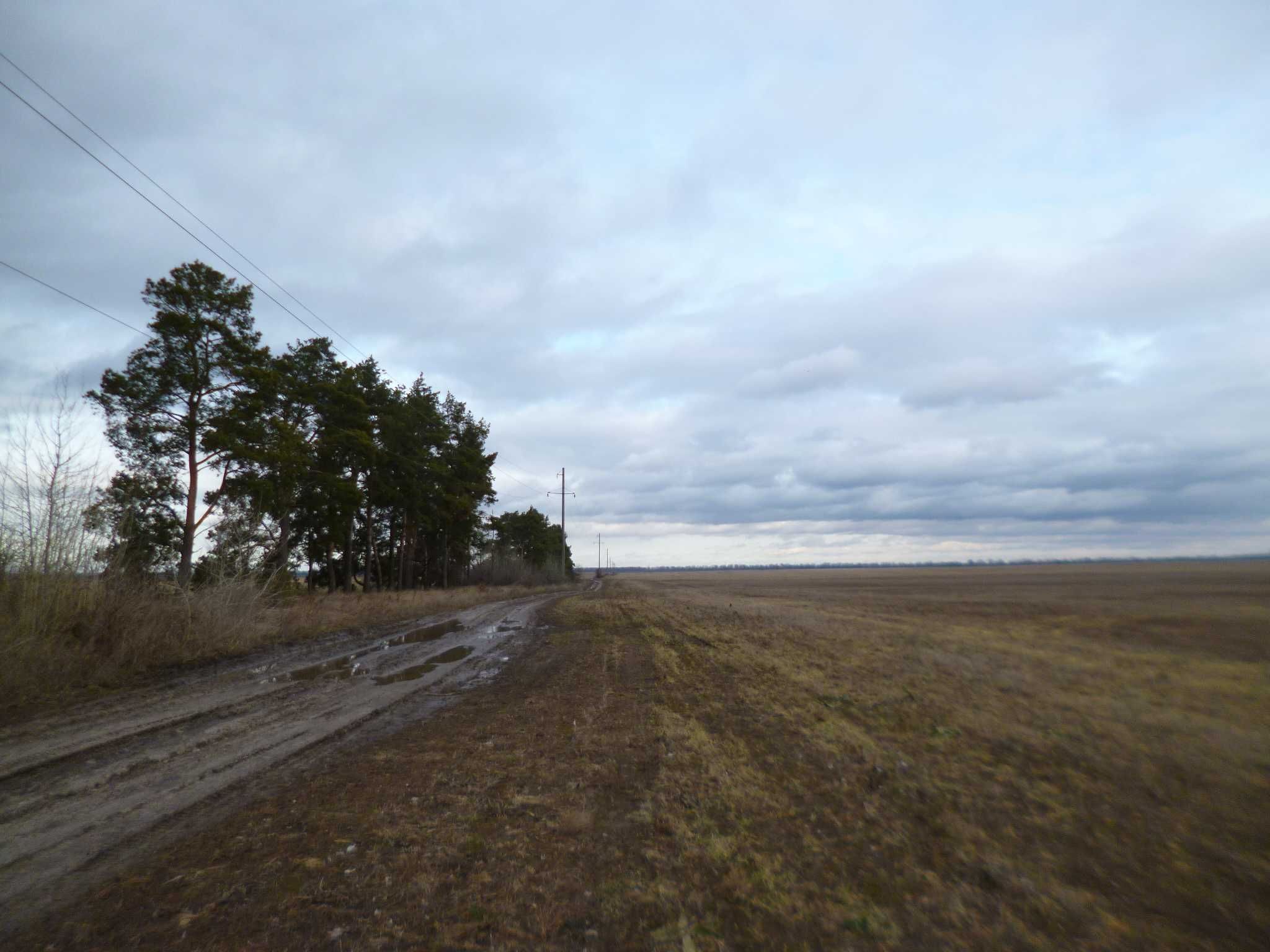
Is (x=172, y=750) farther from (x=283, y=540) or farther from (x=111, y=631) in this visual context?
(x=283, y=540)

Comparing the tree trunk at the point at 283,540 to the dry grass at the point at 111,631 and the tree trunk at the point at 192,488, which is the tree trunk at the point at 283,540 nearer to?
the tree trunk at the point at 192,488

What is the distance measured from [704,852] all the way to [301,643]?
12912 mm

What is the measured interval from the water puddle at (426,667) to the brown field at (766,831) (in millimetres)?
1963

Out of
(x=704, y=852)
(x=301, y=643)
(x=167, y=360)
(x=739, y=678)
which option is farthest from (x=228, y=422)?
(x=704, y=852)

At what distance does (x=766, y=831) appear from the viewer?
405 centimetres

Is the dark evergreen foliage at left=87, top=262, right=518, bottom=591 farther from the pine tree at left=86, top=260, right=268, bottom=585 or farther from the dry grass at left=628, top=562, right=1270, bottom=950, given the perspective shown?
the dry grass at left=628, top=562, right=1270, bottom=950

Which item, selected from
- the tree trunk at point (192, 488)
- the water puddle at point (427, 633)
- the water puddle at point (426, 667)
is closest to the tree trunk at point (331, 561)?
the tree trunk at point (192, 488)

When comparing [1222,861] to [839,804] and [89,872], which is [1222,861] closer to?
[839,804]

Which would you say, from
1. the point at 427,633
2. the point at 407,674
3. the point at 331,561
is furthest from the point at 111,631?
the point at 331,561

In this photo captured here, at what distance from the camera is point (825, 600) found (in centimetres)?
2722

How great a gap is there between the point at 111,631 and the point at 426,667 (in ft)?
16.3

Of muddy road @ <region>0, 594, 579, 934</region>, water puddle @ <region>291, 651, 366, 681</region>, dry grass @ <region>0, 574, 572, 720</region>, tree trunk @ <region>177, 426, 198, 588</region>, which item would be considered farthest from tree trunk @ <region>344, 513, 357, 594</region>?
muddy road @ <region>0, 594, 579, 934</region>

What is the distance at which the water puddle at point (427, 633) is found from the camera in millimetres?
14469

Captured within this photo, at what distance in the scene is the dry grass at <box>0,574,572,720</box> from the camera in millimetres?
8180
